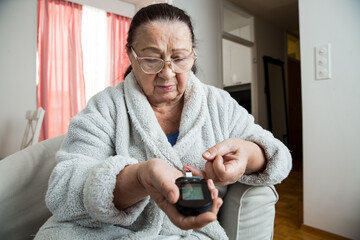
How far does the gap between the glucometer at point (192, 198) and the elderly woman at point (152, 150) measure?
0.01 metres

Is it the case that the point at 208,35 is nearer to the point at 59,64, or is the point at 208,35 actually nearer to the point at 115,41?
the point at 115,41

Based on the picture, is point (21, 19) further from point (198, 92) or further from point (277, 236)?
point (277, 236)

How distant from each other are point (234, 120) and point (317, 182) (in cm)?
117

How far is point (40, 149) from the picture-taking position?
0.91 meters

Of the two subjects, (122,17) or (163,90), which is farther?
(122,17)

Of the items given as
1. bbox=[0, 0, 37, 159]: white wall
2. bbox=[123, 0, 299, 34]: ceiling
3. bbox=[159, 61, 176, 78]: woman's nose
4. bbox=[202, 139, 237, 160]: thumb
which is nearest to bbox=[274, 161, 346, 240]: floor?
bbox=[202, 139, 237, 160]: thumb

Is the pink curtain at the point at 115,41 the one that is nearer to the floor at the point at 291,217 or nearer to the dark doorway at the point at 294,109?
the floor at the point at 291,217

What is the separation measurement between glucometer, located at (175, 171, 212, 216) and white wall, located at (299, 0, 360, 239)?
4.80 ft

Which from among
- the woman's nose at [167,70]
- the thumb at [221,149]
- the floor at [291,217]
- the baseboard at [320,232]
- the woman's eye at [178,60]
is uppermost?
the woman's eye at [178,60]

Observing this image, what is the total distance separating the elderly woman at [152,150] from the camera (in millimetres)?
544

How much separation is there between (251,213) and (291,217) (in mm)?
1588

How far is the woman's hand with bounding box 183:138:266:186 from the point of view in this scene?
21.7 inches

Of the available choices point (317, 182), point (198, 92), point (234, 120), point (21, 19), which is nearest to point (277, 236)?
point (317, 182)

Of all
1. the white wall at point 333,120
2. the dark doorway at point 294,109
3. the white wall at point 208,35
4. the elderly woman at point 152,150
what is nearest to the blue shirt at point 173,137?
the elderly woman at point 152,150
